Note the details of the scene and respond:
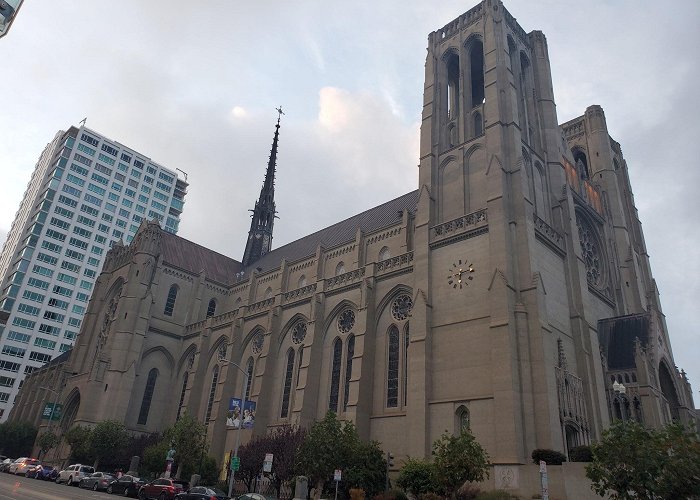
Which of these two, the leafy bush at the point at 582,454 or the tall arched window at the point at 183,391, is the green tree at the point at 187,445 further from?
the leafy bush at the point at 582,454

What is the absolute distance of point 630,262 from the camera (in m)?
44.0

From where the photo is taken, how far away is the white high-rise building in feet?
300

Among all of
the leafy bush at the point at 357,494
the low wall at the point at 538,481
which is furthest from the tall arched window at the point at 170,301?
the low wall at the point at 538,481

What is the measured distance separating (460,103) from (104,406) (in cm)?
4009

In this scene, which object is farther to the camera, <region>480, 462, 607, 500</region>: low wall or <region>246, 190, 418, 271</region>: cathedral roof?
<region>246, 190, 418, 271</region>: cathedral roof

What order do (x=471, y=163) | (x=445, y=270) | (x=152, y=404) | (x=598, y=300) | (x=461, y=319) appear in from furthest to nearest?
(x=152, y=404) < (x=598, y=300) < (x=471, y=163) < (x=445, y=270) < (x=461, y=319)

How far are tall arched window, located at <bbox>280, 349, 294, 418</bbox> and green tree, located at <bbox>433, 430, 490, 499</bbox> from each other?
19520 mm

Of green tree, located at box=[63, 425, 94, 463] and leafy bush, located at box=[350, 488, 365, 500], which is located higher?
green tree, located at box=[63, 425, 94, 463]

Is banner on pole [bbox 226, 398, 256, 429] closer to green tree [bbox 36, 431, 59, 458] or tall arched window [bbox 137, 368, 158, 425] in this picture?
tall arched window [bbox 137, 368, 158, 425]

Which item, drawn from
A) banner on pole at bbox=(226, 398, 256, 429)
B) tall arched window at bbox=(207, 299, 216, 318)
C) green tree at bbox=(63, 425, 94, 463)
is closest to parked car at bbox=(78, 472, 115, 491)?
banner on pole at bbox=(226, 398, 256, 429)

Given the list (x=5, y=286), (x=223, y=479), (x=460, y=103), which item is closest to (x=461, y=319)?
(x=460, y=103)

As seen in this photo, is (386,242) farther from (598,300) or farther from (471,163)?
(598,300)

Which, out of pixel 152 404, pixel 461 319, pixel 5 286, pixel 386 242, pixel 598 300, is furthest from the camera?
pixel 5 286

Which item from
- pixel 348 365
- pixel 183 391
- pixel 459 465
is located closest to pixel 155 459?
pixel 183 391
